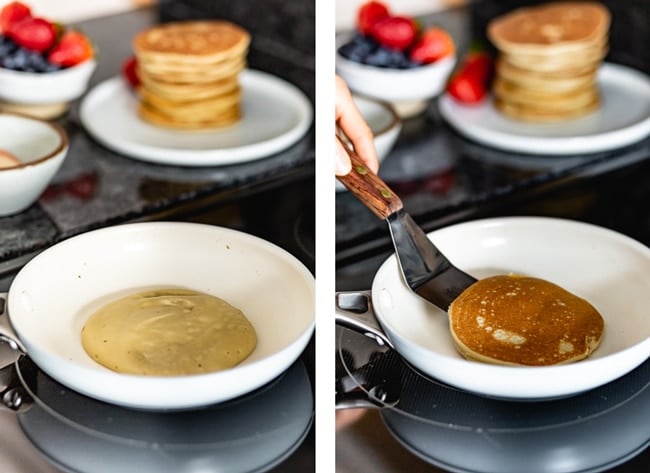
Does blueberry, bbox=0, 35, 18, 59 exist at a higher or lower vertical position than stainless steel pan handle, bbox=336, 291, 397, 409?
lower

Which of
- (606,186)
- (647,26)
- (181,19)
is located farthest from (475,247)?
(181,19)

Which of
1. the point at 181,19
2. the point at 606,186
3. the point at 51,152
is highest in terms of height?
the point at 51,152

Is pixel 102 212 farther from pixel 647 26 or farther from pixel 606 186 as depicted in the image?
pixel 647 26

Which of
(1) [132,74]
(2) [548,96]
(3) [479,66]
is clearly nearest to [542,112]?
(2) [548,96]

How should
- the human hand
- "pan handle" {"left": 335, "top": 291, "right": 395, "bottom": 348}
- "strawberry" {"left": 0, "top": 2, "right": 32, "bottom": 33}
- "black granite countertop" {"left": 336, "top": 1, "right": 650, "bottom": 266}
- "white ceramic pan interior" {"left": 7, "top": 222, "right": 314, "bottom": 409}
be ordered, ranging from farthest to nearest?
"strawberry" {"left": 0, "top": 2, "right": 32, "bottom": 33} < "black granite countertop" {"left": 336, "top": 1, "right": 650, "bottom": 266} < the human hand < "pan handle" {"left": 335, "top": 291, "right": 395, "bottom": 348} < "white ceramic pan interior" {"left": 7, "top": 222, "right": 314, "bottom": 409}

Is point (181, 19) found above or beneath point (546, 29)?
beneath

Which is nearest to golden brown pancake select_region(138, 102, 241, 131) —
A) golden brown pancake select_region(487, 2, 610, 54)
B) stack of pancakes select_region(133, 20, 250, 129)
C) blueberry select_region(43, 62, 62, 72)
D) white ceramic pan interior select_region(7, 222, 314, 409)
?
stack of pancakes select_region(133, 20, 250, 129)

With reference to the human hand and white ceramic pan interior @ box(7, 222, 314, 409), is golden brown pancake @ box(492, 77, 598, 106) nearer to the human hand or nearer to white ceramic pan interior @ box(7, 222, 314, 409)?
the human hand
